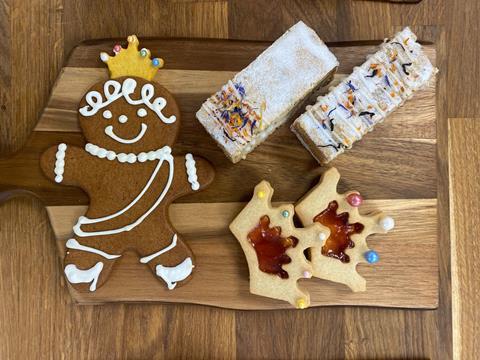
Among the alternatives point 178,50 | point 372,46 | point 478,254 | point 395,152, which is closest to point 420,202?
point 395,152

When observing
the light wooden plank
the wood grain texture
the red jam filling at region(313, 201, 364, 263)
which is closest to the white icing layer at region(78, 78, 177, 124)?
the light wooden plank

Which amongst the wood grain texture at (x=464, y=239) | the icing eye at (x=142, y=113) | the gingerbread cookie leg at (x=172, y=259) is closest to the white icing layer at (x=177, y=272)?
the gingerbread cookie leg at (x=172, y=259)

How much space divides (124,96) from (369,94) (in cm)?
65

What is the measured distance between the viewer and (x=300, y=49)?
118 centimetres

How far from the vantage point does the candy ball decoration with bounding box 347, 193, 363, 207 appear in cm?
120

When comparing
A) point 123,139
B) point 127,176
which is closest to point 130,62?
point 123,139

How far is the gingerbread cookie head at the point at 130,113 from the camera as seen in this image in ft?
4.15

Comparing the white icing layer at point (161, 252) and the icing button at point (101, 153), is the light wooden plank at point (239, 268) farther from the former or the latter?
the icing button at point (101, 153)

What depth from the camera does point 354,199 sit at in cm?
120

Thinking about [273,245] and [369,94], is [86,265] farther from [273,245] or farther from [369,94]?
[369,94]

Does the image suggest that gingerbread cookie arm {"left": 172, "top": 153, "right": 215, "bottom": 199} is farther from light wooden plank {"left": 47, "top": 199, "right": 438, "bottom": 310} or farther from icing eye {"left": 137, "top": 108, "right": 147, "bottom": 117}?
icing eye {"left": 137, "top": 108, "right": 147, "bottom": 117}

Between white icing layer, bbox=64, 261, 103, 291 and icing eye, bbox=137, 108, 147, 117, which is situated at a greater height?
icing eye, bbox=137, 108, 147, 117

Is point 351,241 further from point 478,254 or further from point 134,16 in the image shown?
point 134,16

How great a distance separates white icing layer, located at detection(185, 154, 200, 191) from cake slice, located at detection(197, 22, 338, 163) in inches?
4.2
